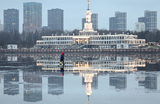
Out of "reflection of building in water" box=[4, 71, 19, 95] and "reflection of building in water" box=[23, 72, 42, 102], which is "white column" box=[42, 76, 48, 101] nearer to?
"reflection of building in water" box=[23, 72, 42, 102]

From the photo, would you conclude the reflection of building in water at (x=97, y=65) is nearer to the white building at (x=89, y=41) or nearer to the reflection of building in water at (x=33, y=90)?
the reflection of building in water at (x=33, y=90)

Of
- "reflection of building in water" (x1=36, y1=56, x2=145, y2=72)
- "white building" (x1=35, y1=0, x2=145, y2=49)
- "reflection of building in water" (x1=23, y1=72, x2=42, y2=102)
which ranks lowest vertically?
"reflection of building in water" (x1=23, y1=72, x2=42, y2=102)

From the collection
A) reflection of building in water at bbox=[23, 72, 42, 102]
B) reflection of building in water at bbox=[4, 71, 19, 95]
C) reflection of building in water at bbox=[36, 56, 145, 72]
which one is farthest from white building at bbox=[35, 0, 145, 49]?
reflection of building in water at bbox=[23, 72, 42, 102]

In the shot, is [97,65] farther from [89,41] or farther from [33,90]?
[89,41]

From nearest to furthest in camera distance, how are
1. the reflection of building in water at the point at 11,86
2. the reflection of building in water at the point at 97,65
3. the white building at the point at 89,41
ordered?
the reflection of building in water at the point at 11,86 → the reflection of building in water at the point at 97,65 → the white building at the point at 89,41

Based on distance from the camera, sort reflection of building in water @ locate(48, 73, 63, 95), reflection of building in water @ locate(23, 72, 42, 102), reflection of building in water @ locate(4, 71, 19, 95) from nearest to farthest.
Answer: reflection of building in water @ locate(23, 72, 42, 102) < reflection of building in water @ locate(48, 73, 63, 95) < reflection of building in water @ locate(4, 71, 19, 95)

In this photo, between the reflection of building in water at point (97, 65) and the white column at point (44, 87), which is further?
the reflection of building in water at point (97, 65)

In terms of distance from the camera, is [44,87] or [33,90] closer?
[33,90]

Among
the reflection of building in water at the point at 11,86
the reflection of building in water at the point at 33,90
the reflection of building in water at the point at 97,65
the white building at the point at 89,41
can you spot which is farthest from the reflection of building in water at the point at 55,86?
the white building at the point at 89,41

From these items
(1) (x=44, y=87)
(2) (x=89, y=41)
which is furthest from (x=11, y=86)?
(2) (x=89, y=41)

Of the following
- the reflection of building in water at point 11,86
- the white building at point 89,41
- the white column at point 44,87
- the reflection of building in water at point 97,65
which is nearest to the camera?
the white column at point 44,87

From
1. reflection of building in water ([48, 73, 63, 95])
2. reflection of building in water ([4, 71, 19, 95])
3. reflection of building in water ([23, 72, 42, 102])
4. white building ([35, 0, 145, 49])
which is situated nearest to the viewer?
reflection of building in water ([23, 72, 42, 102])

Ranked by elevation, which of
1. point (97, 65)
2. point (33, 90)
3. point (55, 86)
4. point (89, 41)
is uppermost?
point (89, 41)

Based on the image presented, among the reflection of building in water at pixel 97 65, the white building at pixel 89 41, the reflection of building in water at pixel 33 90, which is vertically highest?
the white building at pixel 89 41
